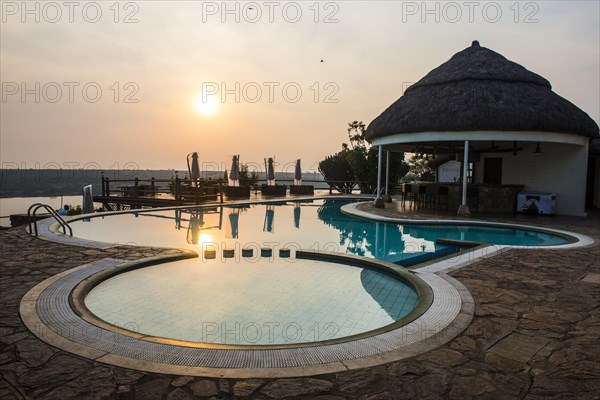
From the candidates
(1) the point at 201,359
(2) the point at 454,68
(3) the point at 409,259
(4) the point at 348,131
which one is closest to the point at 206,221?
(3) the point at 409,259

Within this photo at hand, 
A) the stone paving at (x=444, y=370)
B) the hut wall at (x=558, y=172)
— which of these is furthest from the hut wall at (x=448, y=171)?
the stone paving at (x=444, y=370)

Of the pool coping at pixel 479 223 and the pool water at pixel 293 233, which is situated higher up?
the pool coping at pixel 479 223

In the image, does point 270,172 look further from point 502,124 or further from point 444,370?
point 444,370

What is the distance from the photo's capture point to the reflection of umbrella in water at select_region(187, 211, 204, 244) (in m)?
8.21

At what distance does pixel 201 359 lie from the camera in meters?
2.57

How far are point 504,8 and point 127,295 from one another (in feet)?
38.8

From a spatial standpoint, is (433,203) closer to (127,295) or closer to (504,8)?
(504,8)

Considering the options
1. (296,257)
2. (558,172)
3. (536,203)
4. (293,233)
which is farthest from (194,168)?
(558,172)

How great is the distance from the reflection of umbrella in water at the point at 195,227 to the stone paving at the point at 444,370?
13.6 feet

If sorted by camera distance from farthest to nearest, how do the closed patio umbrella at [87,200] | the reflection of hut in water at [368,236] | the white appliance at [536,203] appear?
the white appliance at [536,203] → the closed patio umbrella at [87,200] → the reflection of hut in water at [368,236]

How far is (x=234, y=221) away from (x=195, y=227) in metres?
1.42

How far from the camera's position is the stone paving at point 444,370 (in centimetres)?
217

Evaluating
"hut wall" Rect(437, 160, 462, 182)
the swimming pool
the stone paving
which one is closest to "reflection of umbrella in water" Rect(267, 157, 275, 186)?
"hut wall" Rect(437, 160, 462, 182)

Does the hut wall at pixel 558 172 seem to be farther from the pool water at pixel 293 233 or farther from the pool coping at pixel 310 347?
the pool coping at pixel 310 347
